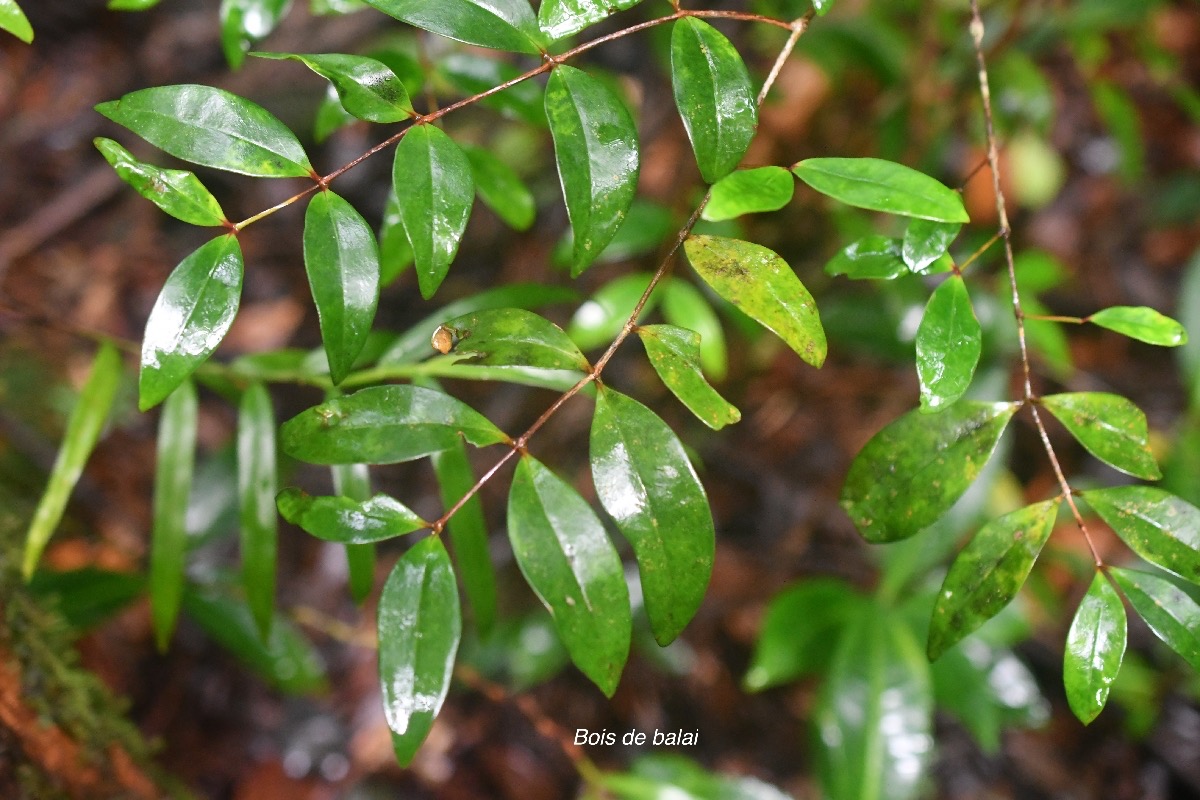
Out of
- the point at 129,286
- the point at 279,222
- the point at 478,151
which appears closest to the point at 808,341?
the point at 478,151

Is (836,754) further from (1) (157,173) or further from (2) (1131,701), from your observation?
(1) (157,173)

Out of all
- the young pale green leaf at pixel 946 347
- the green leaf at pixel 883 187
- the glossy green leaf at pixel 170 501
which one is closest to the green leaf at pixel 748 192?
the green leaf at pixel 883 187

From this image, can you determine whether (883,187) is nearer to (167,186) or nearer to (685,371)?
(685,371)

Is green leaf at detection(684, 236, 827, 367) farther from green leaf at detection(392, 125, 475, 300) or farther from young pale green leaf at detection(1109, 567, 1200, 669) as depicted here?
young pale green leaf at detection(1109, 567, 1200, 669)

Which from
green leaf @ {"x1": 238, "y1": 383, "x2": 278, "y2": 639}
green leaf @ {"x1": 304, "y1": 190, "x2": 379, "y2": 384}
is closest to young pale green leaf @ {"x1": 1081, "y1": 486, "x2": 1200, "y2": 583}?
green leaf @ {"x1": 304, "y1": 190, "x2": 379, "y2": 384}

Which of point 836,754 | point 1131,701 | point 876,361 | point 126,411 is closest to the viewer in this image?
point 836,754

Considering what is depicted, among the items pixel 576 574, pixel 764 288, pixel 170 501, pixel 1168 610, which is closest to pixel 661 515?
→ pixel 576 574
